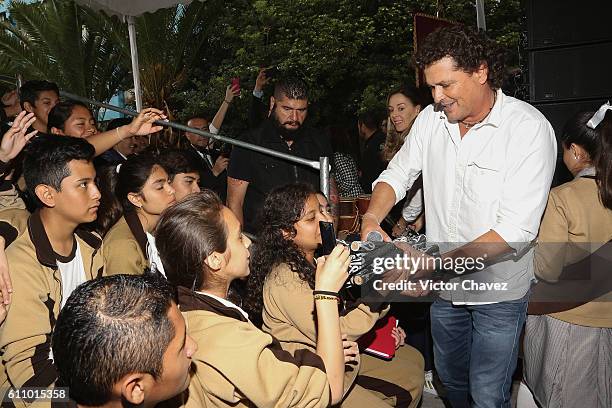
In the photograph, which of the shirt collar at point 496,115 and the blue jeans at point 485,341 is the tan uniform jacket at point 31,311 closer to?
the blue jeans at point 485,341

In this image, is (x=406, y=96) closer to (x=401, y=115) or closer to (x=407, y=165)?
(x=401, y=115)

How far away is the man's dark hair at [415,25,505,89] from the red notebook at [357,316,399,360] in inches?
50.8

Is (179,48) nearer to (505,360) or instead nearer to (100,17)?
(100,17)

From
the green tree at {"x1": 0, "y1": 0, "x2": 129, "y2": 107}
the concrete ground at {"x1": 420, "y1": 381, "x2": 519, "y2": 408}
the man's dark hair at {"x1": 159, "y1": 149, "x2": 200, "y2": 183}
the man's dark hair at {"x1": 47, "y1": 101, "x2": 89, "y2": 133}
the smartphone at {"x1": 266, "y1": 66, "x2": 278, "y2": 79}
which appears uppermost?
the green tree at {"x1": 0, "y1": 0, "x2": 129, "y2": 107}

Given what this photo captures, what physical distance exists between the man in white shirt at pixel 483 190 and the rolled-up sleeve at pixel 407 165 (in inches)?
3.4

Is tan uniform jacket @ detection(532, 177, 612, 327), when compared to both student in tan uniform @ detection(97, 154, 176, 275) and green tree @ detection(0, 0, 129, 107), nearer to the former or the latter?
student in tan uniform @ detection(97, 154, 176, 275)

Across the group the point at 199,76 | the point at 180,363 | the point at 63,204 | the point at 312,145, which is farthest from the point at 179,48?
the point at 180,363

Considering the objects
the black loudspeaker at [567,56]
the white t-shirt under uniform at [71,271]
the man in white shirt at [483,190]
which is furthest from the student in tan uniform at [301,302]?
the black loudspeaker at [567,56]

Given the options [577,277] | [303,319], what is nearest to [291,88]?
[303,319]

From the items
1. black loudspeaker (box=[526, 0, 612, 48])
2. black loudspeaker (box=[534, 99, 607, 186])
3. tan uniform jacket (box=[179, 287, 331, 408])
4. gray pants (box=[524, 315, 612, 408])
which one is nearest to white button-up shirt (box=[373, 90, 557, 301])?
gray pants (box=[524, 315, 612, 408])

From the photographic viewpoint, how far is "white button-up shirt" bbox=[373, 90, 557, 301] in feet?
8.11

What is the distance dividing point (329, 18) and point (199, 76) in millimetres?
3932

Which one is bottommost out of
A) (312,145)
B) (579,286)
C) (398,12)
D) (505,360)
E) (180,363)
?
(505,360)

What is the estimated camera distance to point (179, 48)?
1541 centimetres
